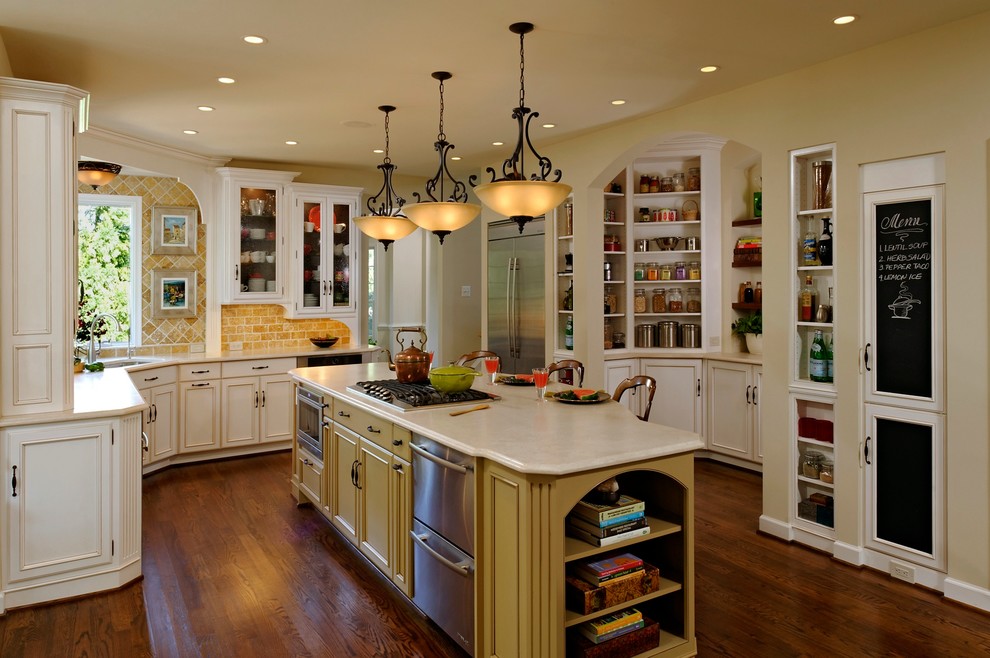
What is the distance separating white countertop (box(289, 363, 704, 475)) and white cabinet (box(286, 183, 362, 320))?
303cm

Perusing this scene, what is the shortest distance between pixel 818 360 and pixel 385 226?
2.71m

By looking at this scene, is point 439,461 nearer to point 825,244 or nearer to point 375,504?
point 375,504

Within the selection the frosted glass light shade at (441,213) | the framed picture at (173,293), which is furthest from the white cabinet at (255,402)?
the frosted glass light shade at (441,213)

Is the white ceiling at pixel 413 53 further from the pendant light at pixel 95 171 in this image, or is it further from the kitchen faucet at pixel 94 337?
the kitchen faucet at pixel 94 337

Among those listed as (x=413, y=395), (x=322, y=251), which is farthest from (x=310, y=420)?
(x=322, y=251)

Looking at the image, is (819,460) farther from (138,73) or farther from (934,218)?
(138,73)

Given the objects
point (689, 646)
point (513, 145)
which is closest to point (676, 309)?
point (513, 145)

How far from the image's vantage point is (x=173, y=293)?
5.96m

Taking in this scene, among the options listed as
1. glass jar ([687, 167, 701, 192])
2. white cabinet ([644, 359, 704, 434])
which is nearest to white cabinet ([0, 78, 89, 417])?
white cabinet ([644, 359, 704, 434])

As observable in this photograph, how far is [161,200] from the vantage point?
19.5 feet

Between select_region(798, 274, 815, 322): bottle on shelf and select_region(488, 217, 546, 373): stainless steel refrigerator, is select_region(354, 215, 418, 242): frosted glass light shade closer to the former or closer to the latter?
select_region(488, 217, 546, 373): stainless steel refrigerator

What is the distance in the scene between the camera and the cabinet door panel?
307 centimetres

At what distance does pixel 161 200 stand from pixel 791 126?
5.22 m

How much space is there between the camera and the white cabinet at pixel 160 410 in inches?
199
